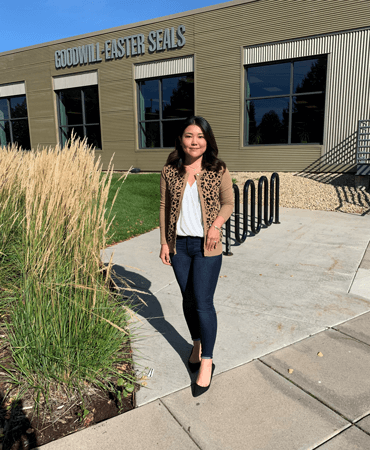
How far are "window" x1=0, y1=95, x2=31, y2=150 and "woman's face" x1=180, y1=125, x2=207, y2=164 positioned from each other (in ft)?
70.4

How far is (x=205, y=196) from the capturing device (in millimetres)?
2590

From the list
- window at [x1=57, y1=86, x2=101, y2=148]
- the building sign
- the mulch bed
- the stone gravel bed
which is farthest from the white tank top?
window at [x1=57, y1=86, x2=101, y2=148]

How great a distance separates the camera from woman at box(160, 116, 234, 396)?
101 inches

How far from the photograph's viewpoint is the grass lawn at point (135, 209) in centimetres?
756

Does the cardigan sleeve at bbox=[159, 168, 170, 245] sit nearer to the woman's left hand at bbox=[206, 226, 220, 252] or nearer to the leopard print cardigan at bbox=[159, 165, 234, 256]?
the leopard print cardigan at bbox=[159, 165, 234, 256]

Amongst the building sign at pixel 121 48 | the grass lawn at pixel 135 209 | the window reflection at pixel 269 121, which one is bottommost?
the grass lawn at pixel 135 209

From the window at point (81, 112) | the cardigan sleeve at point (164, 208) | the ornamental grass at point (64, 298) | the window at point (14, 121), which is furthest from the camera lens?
the window at point (14, 121)

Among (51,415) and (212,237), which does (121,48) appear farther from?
(51,415)

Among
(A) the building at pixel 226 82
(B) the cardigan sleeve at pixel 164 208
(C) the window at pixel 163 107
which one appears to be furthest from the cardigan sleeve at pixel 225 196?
(C) the window at pixel 163 107

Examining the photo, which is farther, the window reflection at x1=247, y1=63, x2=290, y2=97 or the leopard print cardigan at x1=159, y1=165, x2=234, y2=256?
the window reflection at x1=247, y1=63, x2=290, y2=97

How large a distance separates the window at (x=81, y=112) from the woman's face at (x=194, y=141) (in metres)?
17.7

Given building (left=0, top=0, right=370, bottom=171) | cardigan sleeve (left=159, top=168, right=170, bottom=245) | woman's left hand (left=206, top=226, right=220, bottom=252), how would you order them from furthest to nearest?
building (left=0, top=0, right=370, bottom=171), cardigan sleeve (left=159, top=168, right=170, bottom=245), woman's left hand (left=206, top=226, right=220, bottom=252)

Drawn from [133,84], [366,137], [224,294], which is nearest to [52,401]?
[224,294]

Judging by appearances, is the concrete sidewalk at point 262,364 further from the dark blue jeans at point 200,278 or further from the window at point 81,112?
the window at point 81,112
